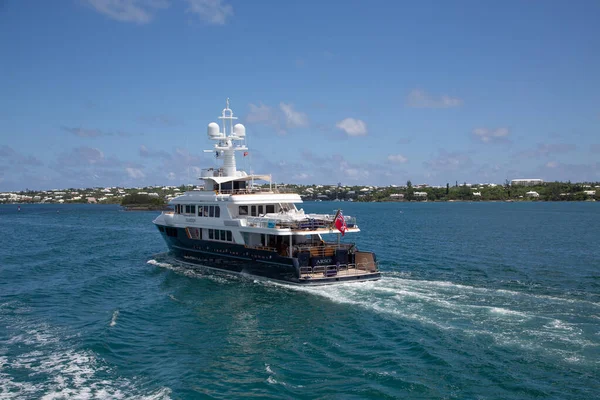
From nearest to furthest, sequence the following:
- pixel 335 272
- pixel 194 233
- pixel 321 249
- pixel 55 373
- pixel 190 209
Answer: pixel 55 373, pixel 335 272, pixel 321 249, pixel 194 233, pixel 190 209

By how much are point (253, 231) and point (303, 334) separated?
1247 cm

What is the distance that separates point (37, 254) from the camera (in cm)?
4609

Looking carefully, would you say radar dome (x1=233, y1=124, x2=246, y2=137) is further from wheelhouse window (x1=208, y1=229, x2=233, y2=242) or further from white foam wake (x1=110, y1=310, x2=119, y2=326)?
white foam wake (x1=110, y1=310, x2=119, y2=326)

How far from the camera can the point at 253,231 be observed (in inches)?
1286

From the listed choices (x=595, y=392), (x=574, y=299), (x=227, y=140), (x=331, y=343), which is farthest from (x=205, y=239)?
(x=595, y=392)

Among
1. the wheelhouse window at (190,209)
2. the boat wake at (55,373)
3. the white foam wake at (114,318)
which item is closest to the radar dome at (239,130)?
the wheelhouse window at (190,209)

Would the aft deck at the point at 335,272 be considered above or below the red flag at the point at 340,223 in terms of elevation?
below

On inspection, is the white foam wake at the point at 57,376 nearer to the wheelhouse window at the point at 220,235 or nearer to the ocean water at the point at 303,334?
the ocean water at the point at 303,334

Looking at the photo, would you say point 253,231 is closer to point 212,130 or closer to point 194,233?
point 194,233

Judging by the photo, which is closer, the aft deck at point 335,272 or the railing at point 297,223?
the aft deck at point 335,272

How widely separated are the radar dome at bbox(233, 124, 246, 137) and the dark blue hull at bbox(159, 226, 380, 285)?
926cm

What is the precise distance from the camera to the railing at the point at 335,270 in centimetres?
3017

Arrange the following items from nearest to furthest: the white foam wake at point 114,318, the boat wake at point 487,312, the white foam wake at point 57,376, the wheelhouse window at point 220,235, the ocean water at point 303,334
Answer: the white foam wake at point 57,376
the ocean water at point 303,334
the boat wake at point 487,312
the white foam wake at point 114,318
the wheelhouse window at point 220,235

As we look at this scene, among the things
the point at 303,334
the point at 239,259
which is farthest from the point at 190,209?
the point at 303,334
